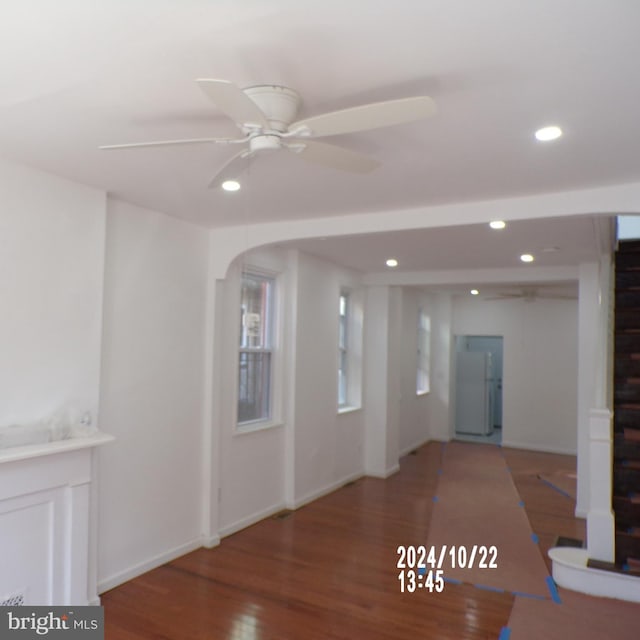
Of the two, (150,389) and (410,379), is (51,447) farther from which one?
(410,379)

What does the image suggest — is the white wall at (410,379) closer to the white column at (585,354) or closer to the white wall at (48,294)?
the white column at (585,354)

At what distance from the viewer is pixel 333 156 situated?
205 centimetres

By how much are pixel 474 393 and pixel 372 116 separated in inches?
353

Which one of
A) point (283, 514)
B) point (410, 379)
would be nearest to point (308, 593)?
point (283, 514)

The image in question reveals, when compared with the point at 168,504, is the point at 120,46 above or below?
above

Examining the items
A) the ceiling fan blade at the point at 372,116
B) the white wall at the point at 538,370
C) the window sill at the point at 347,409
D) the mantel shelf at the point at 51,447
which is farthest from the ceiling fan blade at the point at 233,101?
the white wall at the point at 538,370

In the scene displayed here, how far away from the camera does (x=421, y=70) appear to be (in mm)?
1826

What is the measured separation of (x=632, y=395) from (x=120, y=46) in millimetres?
4562

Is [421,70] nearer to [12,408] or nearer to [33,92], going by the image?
[33,92]

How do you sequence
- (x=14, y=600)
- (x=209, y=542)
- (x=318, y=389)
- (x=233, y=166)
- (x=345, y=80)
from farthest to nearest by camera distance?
(x=318, y=389) < (x=209, y=542) < (x=14, y=600) < (x=233, y=166) < (x=345, y=80)

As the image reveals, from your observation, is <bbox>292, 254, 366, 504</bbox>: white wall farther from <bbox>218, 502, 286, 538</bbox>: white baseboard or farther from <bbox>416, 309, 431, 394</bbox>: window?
<bbox>416, 309, 431, 394</bbox>: window

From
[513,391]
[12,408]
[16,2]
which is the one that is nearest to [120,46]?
[16,2]

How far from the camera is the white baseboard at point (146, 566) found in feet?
11.8

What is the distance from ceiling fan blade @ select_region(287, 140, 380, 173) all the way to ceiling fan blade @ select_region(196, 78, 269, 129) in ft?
0.62
